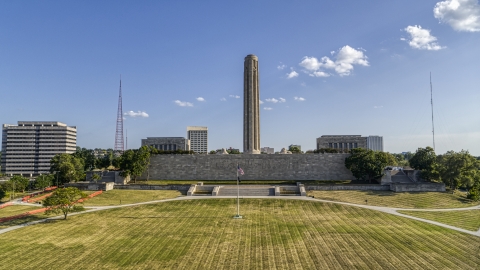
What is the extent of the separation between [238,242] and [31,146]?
13703cm

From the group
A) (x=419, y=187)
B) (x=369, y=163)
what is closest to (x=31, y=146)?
(x=369, y=163)

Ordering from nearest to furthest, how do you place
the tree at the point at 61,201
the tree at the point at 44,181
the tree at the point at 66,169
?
the tree at the point at 61,201, the tree at the point at 44,181, the tree at the point at 66,169

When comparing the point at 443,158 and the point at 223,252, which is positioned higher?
the point at 443,158

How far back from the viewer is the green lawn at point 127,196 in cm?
5309

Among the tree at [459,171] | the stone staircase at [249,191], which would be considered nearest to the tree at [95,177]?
the stone staircase at [249,191]

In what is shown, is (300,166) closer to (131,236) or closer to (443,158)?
(443,158)

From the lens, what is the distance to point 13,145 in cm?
13062

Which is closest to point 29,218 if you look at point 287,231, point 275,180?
point 287,231

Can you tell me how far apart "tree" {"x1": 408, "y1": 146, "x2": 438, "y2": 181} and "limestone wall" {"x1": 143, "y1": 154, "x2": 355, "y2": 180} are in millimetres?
15824

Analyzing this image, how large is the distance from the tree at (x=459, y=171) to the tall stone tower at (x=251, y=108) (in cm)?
4366

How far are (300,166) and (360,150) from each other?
1588 cm

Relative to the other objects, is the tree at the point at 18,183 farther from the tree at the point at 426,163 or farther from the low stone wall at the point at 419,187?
the tree at the point at 426,163

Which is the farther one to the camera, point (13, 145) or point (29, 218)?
point (13, 145)

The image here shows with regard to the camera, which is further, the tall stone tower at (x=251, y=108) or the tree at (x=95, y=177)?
the tall stone tower at (x=251, y=108)
